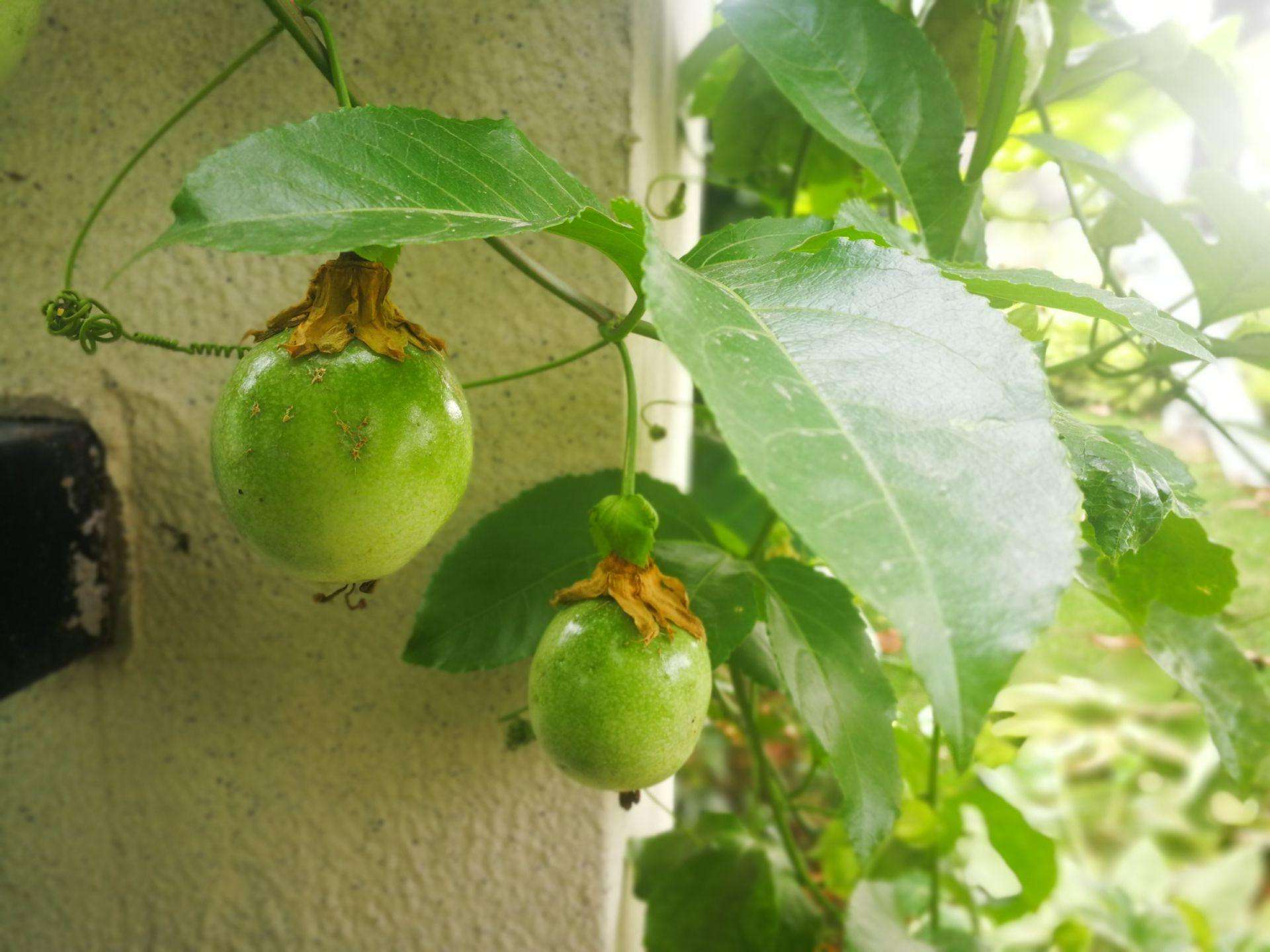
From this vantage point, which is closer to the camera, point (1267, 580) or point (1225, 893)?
point (1267, 580)

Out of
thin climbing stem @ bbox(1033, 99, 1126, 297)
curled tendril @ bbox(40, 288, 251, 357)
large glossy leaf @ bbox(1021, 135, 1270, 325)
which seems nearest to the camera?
curled tendril @ bbox(40, 288, 251, 357)

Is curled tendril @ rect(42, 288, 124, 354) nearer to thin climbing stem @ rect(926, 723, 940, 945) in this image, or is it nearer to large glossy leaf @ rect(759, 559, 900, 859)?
large glossy leaf @ rect(759, 559, 900, 859)

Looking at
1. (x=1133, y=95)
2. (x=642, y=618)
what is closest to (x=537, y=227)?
(x=642, y=618)

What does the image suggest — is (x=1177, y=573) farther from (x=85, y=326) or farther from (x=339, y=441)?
(x=85, y=326)

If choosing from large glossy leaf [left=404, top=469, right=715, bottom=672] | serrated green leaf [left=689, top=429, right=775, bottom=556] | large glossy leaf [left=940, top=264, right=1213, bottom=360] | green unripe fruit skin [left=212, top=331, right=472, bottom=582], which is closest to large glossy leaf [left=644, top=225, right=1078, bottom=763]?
large glossy leaf [left=940, top=264, right=1213, bottom=360]

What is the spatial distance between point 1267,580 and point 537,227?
29.1 inches

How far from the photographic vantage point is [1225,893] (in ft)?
5.20

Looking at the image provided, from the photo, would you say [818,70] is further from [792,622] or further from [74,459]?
[74,459]

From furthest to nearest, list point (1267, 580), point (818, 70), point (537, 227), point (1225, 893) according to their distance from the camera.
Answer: point (1225, 893) < point (1267, 580) < point (818, 70) < point (537, 227)

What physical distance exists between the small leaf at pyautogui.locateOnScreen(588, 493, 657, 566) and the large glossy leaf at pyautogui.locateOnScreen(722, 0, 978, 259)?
0.29 meters

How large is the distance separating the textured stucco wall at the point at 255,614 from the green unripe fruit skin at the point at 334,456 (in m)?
0.23

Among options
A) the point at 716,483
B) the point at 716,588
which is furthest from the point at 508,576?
the point at 716,483

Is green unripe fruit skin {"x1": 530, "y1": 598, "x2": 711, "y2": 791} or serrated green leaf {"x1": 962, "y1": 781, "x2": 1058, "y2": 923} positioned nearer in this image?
green unripe fruit skin {"x1": 530, "y1": 598, "x2": 711, "y2": 791}

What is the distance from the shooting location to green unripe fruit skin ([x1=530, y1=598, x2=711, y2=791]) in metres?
0.37
